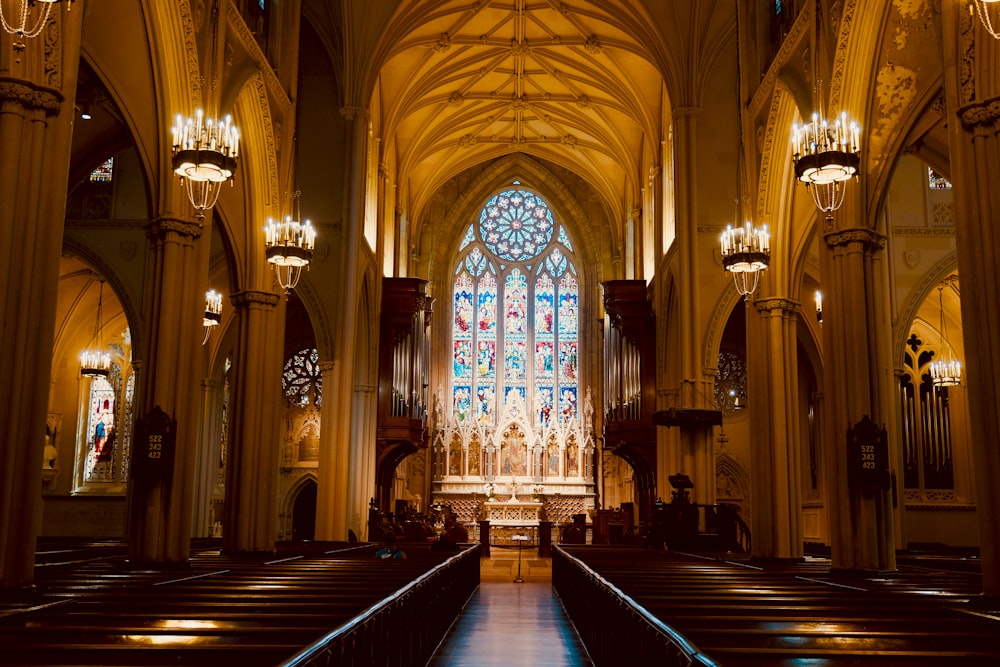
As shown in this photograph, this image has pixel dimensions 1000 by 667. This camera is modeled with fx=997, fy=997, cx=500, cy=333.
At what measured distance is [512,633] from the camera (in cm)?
1096

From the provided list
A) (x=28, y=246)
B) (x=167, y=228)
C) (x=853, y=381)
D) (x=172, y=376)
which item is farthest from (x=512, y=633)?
(x=167, y=228)

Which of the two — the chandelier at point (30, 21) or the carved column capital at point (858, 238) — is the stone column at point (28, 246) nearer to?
the chandelier at point (30, 21)

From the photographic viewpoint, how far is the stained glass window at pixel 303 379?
3234 cm

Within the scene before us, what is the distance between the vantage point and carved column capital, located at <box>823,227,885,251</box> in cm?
1370

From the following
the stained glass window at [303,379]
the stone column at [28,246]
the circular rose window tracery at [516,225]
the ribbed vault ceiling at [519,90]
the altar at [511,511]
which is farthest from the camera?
the circular rose window tracery at [516,225]

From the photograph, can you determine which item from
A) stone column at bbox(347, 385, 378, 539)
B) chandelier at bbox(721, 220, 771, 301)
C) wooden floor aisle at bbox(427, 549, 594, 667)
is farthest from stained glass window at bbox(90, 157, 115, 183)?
chandelier at bbox(721, 220, 771, 301)

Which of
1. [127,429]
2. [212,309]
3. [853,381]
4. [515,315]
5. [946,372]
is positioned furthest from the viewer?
[515,315]

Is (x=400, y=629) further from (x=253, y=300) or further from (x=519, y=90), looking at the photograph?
(x=519, y=90)

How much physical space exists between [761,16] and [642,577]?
40.3ft

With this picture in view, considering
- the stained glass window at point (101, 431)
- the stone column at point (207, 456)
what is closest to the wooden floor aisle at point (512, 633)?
the stone column at point (207, 456)

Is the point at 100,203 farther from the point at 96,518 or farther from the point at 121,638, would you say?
the point at 121,638

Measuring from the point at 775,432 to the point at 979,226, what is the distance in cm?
834

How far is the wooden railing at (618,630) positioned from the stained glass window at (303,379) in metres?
20.3

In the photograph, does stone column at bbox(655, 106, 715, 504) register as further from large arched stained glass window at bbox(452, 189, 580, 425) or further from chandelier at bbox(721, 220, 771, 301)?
large arched stained glass window at bbox(452, 189, 580, 425)
